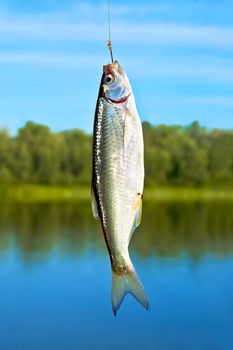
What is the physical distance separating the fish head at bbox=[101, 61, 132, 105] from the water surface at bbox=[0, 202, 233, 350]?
16888 millimetres

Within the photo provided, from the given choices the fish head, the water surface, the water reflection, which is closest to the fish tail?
the fish head

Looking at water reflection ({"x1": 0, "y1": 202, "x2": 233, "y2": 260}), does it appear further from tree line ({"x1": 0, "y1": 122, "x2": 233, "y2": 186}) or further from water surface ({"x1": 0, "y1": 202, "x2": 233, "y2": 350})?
tree line ({"x1": 0, "y1": 122, "x2": 233, "y2": 186})

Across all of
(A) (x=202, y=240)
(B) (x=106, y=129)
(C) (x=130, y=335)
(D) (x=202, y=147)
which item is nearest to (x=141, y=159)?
(B) (x=106, y=129)

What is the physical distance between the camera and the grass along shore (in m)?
36.9

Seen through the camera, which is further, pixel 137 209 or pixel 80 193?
pixel 80 193

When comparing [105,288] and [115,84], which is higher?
[115,84]

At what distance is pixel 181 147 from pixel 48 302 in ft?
42.9

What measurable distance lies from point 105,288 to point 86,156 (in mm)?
10970

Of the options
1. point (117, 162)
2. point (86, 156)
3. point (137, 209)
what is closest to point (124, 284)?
point (137, 209)

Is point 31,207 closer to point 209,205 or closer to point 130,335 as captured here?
point 209,205

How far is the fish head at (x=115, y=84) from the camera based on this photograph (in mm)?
1874

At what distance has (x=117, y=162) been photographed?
1.85 meters

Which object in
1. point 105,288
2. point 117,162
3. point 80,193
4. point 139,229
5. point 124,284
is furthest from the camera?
point 80,193

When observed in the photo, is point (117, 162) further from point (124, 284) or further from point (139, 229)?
point (139, 229)
